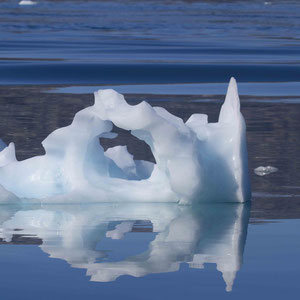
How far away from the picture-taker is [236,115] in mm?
5105

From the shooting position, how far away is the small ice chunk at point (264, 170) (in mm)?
6086

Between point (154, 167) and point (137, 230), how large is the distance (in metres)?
0.68

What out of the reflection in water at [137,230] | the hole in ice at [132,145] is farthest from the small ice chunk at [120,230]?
the hole in ice at [132,145]

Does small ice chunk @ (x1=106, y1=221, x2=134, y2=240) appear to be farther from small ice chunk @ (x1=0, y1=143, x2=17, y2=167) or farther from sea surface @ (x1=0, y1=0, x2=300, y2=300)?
small ice chunk @ (x1=0, y1=143, x2=17, y2=167)

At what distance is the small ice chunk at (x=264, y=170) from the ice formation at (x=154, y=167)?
0.92m

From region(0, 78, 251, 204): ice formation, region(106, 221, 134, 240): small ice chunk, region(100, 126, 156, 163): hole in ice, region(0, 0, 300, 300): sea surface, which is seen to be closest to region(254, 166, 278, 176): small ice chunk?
region(0, 0, 300, 300): sea surface

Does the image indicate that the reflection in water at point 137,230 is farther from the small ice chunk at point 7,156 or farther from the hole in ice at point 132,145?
the hole in ice at point 132,145

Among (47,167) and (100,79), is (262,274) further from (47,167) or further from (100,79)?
(100,79)

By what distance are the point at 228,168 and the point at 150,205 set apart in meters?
0.46

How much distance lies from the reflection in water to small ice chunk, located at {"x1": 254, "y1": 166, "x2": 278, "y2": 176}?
3.15 ft

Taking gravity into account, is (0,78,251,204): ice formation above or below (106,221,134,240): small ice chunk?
above

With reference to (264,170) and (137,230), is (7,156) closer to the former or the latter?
(137,230)

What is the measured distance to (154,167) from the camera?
522 centimetres

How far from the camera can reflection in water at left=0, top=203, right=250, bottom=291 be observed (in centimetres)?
390
